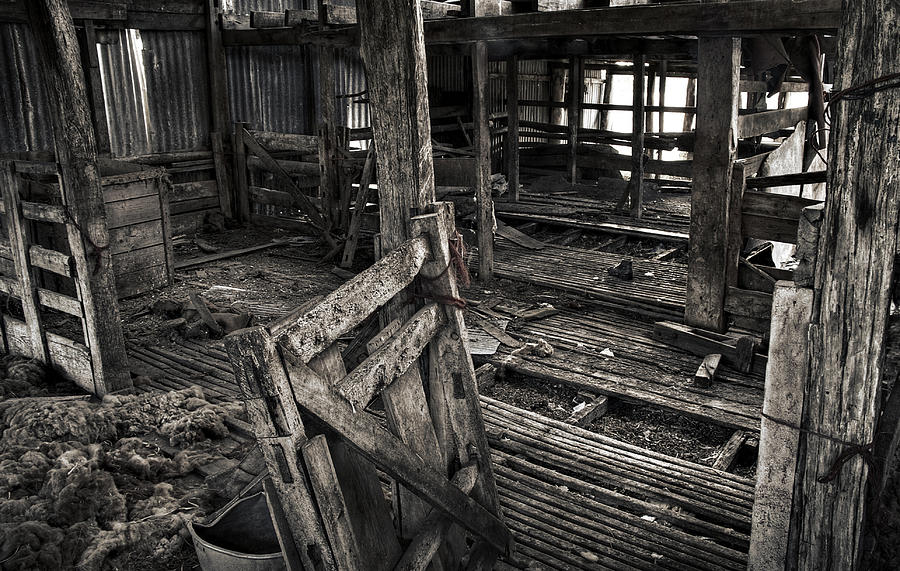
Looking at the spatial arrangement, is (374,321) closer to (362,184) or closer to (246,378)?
(246,378)

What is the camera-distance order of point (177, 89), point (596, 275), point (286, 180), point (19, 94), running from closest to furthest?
point (596, 275) → point (19, 94) → point (286, 180) → point (177, 89)

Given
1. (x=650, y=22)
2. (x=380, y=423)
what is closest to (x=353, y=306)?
(x=380, y=423)

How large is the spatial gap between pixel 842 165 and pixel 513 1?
20.8 feet

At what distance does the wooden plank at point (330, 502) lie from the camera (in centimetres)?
260

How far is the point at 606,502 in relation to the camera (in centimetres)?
455

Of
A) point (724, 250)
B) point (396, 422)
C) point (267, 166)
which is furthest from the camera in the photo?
point (267, 166)

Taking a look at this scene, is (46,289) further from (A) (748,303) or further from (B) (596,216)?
(B) (596,216)

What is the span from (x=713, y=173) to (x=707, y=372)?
1.90m

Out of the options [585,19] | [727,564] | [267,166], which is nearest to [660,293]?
[585,19]

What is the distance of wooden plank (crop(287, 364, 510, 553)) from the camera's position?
8.62 feet

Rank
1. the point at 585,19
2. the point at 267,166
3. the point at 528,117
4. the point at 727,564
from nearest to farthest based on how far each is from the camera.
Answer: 1. the point at 727,564
2. the point at 585,19
3. the point at 267,166
4. the point at 528,117

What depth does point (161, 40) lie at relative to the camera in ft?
37.8

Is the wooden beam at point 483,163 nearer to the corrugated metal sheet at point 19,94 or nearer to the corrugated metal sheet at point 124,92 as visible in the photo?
the corrugated metal sheet at point 124,92

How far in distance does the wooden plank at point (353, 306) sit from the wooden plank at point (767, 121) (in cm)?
534
